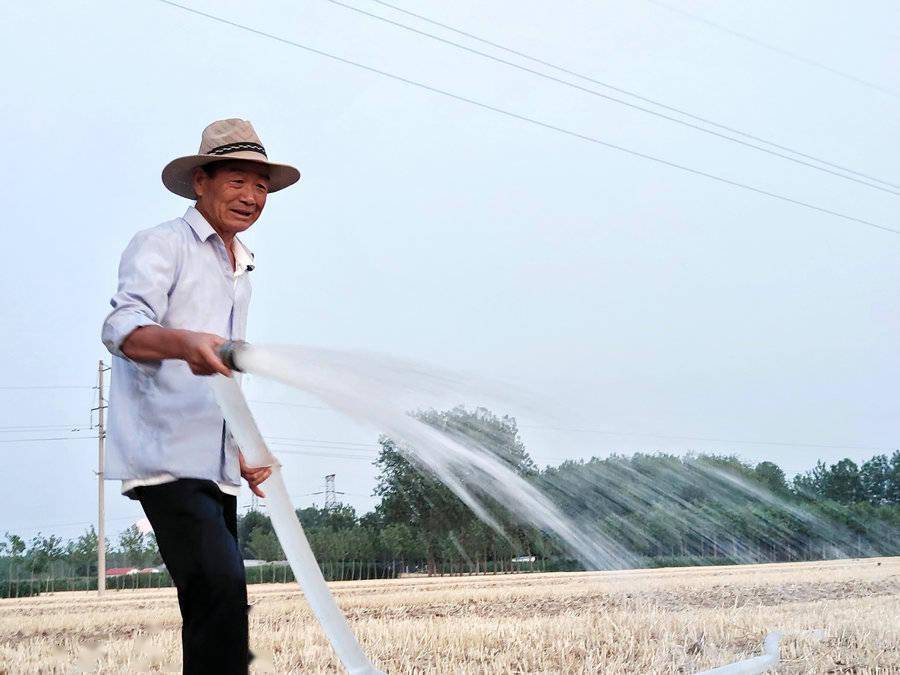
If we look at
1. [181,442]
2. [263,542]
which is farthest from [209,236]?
[263,542]

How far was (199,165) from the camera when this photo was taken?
2910 mm

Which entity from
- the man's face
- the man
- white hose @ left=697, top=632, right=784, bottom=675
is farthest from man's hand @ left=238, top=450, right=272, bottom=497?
white hose @ left=697, top=632, right=784, bottom=675

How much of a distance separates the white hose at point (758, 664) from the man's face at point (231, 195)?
7.91 ft

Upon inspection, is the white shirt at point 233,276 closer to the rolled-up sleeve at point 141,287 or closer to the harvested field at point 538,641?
the rolled-up sleeve at point 141,287

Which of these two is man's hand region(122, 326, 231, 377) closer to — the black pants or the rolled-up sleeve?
the rolled-up sleeve

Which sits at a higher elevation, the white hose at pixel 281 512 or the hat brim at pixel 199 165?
the hat brim at pixel 199 165

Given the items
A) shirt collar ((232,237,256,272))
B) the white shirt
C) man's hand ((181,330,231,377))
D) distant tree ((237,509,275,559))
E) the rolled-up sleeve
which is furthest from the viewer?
distant tree ((237,509,275,559))

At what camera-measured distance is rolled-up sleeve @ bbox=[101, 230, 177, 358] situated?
7.89ft

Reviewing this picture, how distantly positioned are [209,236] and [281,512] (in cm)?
78

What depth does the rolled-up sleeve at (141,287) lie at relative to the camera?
2404 millimetres

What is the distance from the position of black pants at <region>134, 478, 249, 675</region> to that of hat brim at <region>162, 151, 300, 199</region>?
2.93ft

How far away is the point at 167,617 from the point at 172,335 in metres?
7.40

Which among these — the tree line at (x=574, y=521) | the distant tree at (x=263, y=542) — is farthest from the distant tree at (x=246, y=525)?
the distant tree at (x=263, y=542)

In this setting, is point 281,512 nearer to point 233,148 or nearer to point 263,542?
point 233,148
